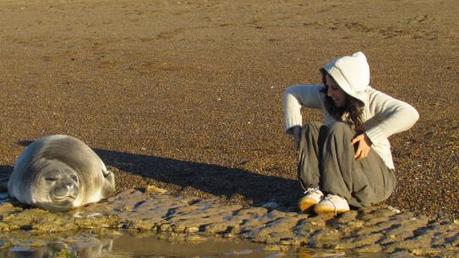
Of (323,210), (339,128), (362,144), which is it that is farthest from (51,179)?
(362,144)

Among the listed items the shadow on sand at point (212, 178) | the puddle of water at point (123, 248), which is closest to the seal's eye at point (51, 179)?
the puddle of water at point (123, 248)

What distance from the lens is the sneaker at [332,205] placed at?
692cm

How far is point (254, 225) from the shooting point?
22.8ft

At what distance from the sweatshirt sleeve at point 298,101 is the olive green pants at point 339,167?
0.26 m

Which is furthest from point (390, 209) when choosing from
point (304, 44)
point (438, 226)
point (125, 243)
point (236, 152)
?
point (304, 44)

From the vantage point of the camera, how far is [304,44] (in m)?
19.0

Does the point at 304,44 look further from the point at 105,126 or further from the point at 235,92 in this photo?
the point at 105,126

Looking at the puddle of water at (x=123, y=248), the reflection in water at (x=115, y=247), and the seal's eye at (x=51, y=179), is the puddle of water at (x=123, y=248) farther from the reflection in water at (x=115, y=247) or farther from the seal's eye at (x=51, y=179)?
the seal's eye at (x=51, y=179)

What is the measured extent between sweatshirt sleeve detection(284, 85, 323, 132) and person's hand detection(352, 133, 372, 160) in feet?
1.75

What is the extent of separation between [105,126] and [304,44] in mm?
8382

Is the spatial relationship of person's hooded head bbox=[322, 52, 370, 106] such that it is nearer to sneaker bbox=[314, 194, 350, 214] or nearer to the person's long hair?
the person's long hair

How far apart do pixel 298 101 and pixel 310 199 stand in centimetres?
78

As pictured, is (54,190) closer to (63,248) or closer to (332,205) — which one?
(63,248)

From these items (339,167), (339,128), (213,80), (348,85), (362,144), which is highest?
(348,85)
